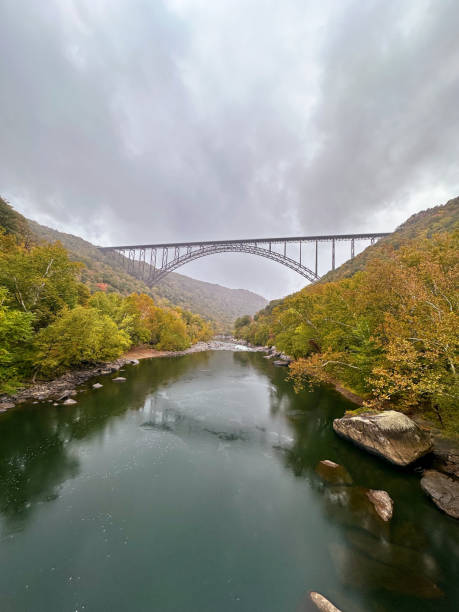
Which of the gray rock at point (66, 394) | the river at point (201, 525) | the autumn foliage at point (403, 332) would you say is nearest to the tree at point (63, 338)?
the gray rock at point (66, 394)

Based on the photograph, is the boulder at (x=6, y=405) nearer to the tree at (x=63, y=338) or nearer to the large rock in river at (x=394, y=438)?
the tree at (x=63, y=338)

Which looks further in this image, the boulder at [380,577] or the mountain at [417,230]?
the mountain at [417,230]

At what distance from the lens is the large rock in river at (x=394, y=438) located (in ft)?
23.5

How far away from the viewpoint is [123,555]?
441cm

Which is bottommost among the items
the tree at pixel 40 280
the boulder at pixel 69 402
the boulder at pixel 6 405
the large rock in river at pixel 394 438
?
the boulder at pixel 69 402

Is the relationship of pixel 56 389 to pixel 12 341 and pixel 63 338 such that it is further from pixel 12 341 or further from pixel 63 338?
pixel 12 341

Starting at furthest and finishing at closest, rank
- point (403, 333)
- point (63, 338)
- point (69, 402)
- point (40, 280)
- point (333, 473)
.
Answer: point (63, 338)
point (40, 280)
point (69, 402)
point (403, 333)
point (333, 473)

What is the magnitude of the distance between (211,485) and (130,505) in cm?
220

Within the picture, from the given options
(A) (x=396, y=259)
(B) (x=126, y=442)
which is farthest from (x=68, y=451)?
(A) (x=396, y=259)

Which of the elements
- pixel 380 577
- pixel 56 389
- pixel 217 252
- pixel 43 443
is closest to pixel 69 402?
pixel 56 389

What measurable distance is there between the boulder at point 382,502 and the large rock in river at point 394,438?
160 centimetres

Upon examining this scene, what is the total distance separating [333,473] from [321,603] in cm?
408

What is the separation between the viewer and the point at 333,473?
7172 millimetres

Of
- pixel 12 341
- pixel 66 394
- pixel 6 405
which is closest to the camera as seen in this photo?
pixel 6 405
